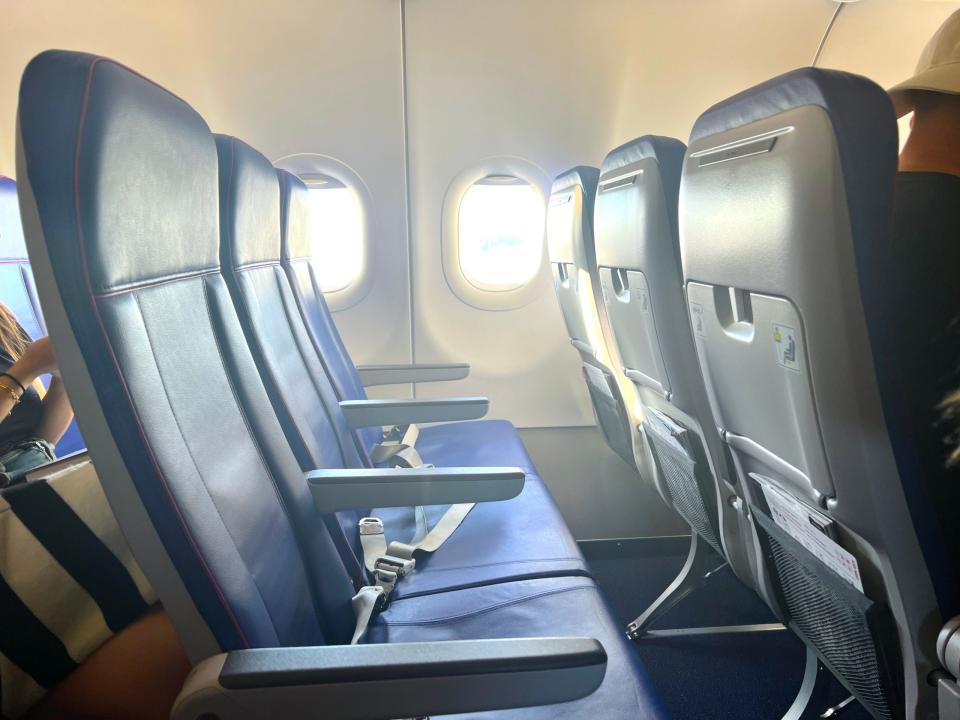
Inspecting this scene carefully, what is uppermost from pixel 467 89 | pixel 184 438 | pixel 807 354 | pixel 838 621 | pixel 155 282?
pixel 467 89

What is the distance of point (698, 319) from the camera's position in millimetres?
1329

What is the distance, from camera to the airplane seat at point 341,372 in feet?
6.79

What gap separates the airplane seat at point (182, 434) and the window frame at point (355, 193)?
1914 mm

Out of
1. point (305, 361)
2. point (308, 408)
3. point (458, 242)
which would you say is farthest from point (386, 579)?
point (458, 242)

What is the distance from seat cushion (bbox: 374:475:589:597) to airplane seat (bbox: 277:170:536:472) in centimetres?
33

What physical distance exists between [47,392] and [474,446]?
1.45 m

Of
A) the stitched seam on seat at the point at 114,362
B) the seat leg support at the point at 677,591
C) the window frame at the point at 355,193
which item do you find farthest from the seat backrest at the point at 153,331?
the window frame at the point at 355,193

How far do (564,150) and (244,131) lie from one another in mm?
1468

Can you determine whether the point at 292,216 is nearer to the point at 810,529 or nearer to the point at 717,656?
the point at 810,529

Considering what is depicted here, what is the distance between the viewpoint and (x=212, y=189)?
1116 mm

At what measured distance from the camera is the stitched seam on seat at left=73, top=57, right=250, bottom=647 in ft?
2.40

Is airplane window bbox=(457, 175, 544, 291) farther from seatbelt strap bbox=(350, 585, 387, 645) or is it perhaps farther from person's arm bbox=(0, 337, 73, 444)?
seatbelt strap bbox=(350, 585, 387, 645)

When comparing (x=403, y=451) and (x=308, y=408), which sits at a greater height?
(x=308, y=408)

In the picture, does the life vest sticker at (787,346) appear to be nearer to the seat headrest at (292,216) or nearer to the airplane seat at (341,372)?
the airplane seat at (341,372)
